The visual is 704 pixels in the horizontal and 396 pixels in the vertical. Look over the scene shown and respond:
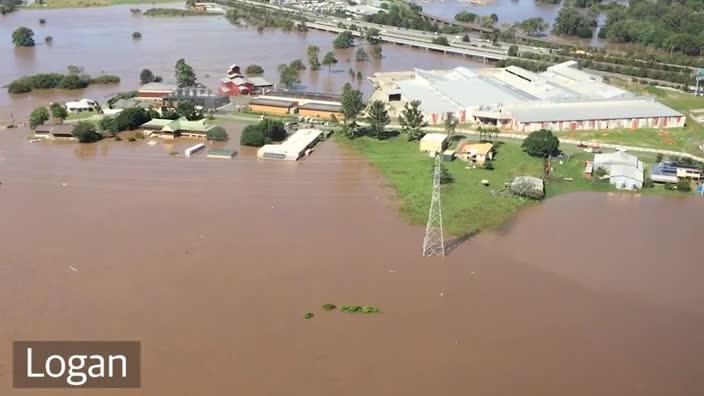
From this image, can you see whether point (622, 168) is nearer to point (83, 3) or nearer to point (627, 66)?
point (627, 66)

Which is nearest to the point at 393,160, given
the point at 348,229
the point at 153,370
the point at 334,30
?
the point at 348,229

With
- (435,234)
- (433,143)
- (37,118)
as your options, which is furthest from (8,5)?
(435,234)

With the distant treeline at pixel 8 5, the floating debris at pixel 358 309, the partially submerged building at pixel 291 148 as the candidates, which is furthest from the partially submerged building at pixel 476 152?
the distant treeline at pixel 8 5

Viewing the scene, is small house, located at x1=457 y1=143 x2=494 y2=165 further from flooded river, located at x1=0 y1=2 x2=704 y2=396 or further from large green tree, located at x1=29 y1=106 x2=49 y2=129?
large green tree, located at x1=29 y1=106 x2=49 y2=129

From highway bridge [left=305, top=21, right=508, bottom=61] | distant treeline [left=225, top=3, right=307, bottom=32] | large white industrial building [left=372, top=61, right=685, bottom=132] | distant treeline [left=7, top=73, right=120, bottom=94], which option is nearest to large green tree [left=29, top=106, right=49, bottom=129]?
distant treeline [left=7, top=73, right=120, bottom=94]

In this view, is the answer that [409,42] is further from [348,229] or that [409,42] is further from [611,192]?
[348,229]

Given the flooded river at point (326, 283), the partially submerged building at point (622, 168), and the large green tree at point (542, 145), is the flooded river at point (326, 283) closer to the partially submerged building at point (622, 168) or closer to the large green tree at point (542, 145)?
the partially submerged building at point (622, 168)
